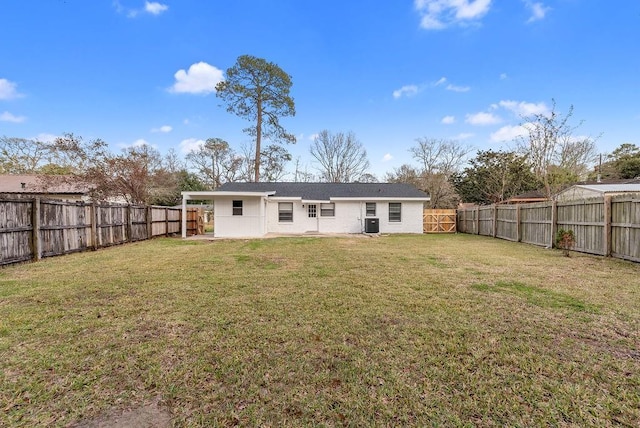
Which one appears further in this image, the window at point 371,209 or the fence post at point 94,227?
the window at point 371,209

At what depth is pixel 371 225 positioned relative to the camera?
1717 cm

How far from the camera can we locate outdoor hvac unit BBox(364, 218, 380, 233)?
56.2ft

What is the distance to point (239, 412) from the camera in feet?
6.05

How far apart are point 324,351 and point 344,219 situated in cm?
1540

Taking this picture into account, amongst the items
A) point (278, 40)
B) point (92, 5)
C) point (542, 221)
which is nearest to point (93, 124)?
point (92, 5)

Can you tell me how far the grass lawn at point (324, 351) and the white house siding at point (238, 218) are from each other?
936 centimetres

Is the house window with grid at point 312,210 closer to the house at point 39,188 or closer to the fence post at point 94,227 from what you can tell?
the fence post at point 94,227

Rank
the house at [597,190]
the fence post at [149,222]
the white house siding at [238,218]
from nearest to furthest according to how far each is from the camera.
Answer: the fence post at [149,222]
the white house siding at [238,218]
the house at [597,190]

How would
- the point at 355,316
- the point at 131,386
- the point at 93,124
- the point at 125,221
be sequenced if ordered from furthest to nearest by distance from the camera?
the point at 93,124
the point at 125,221
the point at 355,316
the point at 131,386

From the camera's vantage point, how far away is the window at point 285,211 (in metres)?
17.5

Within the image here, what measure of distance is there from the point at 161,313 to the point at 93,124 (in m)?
20.2

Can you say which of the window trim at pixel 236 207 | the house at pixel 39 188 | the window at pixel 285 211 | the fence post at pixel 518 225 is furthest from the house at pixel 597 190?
the house at pixel 39 188

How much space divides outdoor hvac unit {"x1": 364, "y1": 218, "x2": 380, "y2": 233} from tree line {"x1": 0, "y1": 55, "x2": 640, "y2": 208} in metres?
10.5

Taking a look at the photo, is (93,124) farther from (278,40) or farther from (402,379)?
(402,379)
